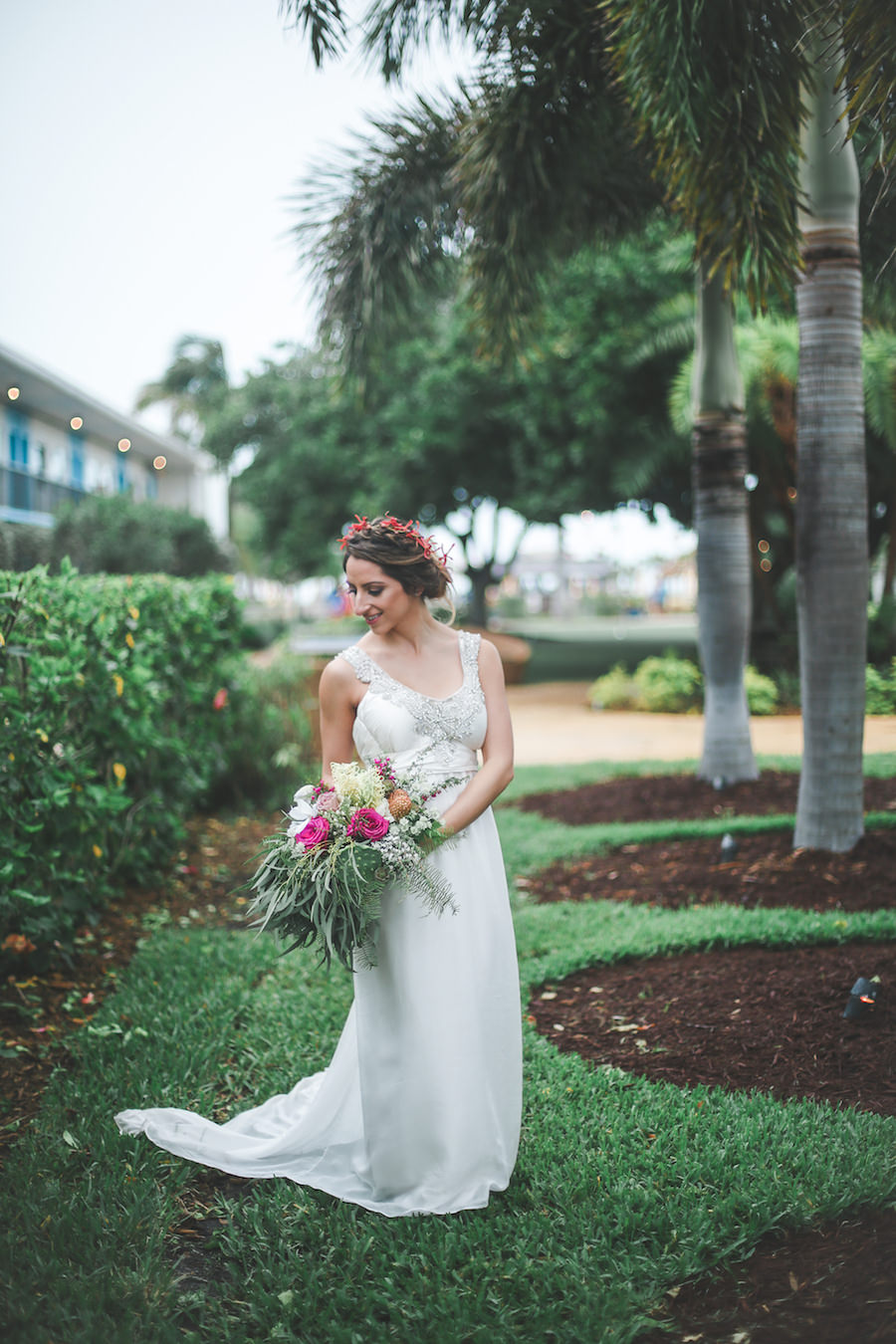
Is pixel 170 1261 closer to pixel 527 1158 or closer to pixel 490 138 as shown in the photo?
pixel 527 1158

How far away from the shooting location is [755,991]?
4258mm

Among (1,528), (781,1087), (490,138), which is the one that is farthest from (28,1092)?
(1,528)

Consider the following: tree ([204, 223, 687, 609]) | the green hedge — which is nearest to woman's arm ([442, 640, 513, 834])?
the green hedge

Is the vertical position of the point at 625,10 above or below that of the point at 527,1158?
above

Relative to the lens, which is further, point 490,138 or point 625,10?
point 490,138

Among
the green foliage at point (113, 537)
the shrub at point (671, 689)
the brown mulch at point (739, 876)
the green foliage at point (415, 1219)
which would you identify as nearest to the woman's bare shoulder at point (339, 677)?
the green foliage at point (415, 1219)

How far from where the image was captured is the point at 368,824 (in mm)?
2799

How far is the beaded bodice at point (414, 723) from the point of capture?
3084 mm

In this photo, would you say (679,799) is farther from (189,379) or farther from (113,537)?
(189,379)

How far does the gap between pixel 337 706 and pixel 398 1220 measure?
1493mm

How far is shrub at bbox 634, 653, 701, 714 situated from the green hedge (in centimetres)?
839

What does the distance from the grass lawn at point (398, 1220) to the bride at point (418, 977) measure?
→ 4.7 inches

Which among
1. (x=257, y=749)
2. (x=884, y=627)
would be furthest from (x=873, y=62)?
(x=884, y=627)

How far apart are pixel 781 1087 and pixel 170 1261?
206 centimetres
